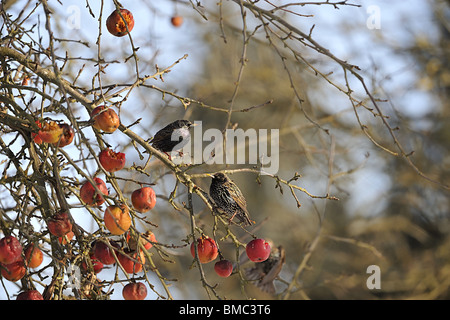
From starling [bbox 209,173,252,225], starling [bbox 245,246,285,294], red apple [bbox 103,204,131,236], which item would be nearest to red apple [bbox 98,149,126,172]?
red apple [bbox 103,204,131,236]

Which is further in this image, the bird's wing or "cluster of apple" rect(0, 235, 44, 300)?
the bird's wing

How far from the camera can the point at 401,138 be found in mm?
3807

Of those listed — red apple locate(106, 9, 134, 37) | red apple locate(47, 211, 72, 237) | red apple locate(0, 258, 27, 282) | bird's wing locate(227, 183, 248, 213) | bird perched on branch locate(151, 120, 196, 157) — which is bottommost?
red apple locate(0, 258, 27, 282)

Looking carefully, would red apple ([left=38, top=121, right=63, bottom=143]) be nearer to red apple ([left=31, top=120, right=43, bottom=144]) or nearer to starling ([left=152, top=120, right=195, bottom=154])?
red apple ([left=31, top=120, right=43, bottom=144])

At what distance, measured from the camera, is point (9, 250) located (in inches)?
44.6

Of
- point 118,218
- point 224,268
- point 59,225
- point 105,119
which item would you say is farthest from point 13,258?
point 224,268

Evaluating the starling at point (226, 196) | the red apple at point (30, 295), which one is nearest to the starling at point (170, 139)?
the starling at point (226, 196)

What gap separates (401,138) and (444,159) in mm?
734

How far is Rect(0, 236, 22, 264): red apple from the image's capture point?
1129mm

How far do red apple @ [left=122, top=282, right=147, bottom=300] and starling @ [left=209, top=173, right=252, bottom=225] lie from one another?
26 cm

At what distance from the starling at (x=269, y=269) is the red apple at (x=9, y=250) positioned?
2.51ft

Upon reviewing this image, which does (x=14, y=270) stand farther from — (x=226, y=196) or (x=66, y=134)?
(x=226, y=196)

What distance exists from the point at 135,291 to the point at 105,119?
402mm
